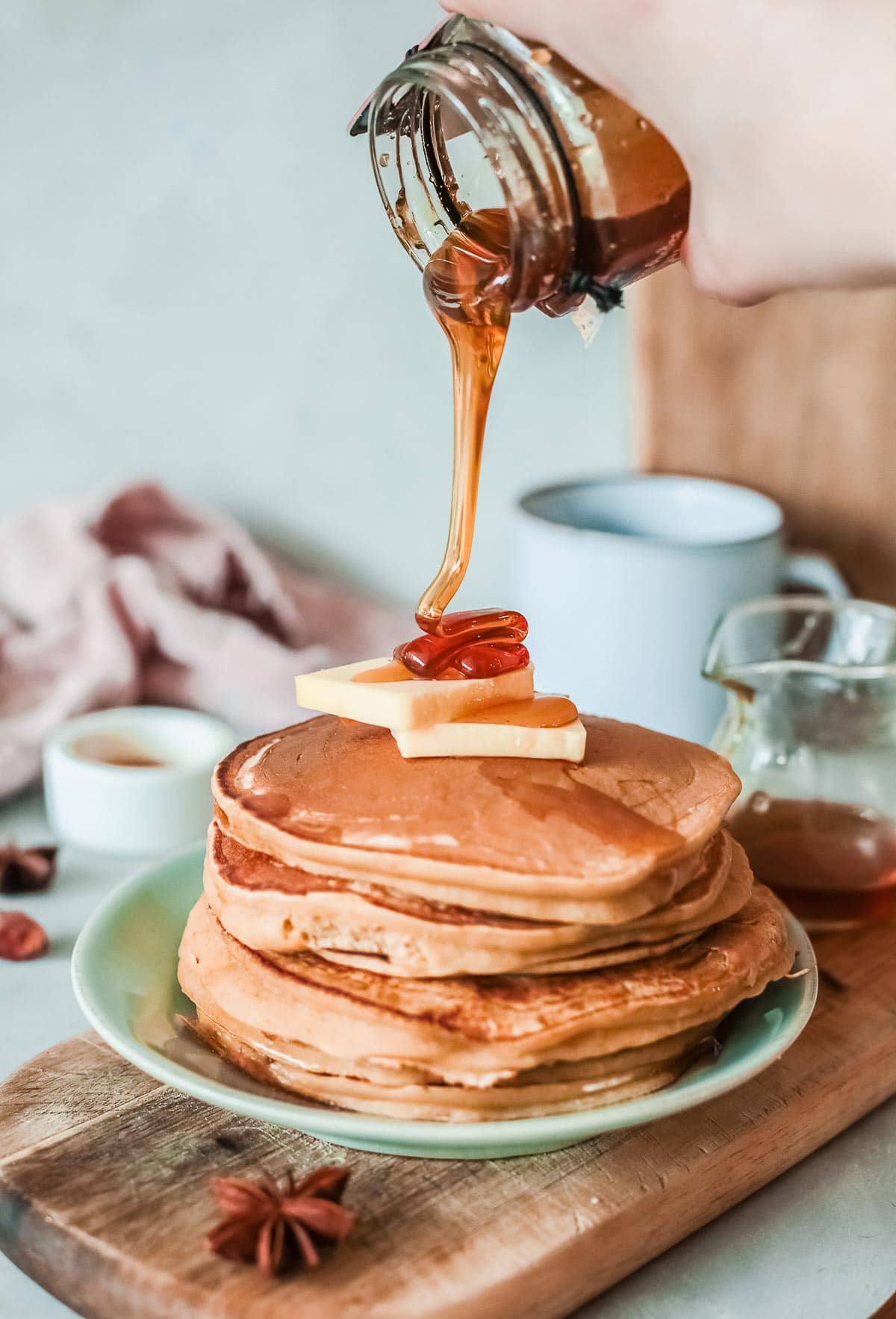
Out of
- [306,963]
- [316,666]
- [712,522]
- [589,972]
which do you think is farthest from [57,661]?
[589,972]

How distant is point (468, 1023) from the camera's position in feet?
2.71

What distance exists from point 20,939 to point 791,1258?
0.75 m

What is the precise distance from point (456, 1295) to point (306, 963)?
0.22 meters

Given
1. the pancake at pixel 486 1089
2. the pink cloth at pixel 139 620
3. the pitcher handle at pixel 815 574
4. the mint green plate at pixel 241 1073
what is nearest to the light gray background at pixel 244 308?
the pink cloth at pixel 139 620

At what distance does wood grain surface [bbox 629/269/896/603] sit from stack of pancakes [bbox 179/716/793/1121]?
934 mm

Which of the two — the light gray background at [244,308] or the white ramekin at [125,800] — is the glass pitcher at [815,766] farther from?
the light gray background at [244,308]

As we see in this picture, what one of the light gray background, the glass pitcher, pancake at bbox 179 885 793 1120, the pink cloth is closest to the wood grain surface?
the light gray background

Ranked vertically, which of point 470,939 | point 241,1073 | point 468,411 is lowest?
point 241,1073

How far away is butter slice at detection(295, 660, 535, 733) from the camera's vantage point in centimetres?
93

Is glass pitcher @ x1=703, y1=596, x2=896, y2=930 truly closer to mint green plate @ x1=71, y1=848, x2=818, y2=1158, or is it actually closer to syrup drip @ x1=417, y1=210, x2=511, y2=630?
mint green plate @ x1=71, y1=848, x2=818, y2=1158

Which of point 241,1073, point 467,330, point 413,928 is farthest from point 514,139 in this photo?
point 241,1073

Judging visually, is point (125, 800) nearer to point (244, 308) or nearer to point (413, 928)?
point (413, 928)

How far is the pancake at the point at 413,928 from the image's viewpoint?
817 mm

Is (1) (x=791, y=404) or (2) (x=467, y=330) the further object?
(1) (x=791, y=404)
